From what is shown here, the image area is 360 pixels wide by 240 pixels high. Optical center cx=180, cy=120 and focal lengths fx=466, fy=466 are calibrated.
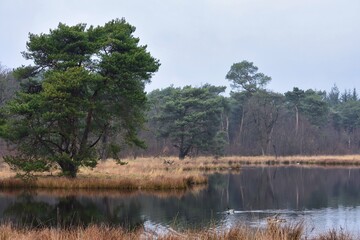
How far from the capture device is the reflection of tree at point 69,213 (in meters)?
16.3

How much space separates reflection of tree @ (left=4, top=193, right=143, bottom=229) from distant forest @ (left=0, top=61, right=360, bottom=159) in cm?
2733

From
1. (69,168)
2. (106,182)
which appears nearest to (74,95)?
(69,168)

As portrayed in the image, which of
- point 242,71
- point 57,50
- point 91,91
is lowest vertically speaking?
point 91,91

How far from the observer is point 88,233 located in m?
10.0

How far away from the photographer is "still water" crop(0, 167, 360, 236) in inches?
642

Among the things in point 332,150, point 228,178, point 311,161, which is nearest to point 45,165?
point 228,178

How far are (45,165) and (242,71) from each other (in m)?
54.3

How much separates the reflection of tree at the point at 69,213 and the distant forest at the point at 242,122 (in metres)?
27.3

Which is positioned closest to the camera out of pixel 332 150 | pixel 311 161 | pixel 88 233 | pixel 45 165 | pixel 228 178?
pixel 88 233

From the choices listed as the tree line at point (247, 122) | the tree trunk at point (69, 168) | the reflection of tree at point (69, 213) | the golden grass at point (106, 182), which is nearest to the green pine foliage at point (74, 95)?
the tree trunk at point (69, 168)

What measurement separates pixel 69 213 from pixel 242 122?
55992mm

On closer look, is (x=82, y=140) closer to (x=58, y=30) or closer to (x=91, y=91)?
(x=91, y=91)

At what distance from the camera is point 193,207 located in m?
20.2

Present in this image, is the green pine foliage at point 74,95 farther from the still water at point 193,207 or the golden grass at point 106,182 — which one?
the still water at point 193,207
